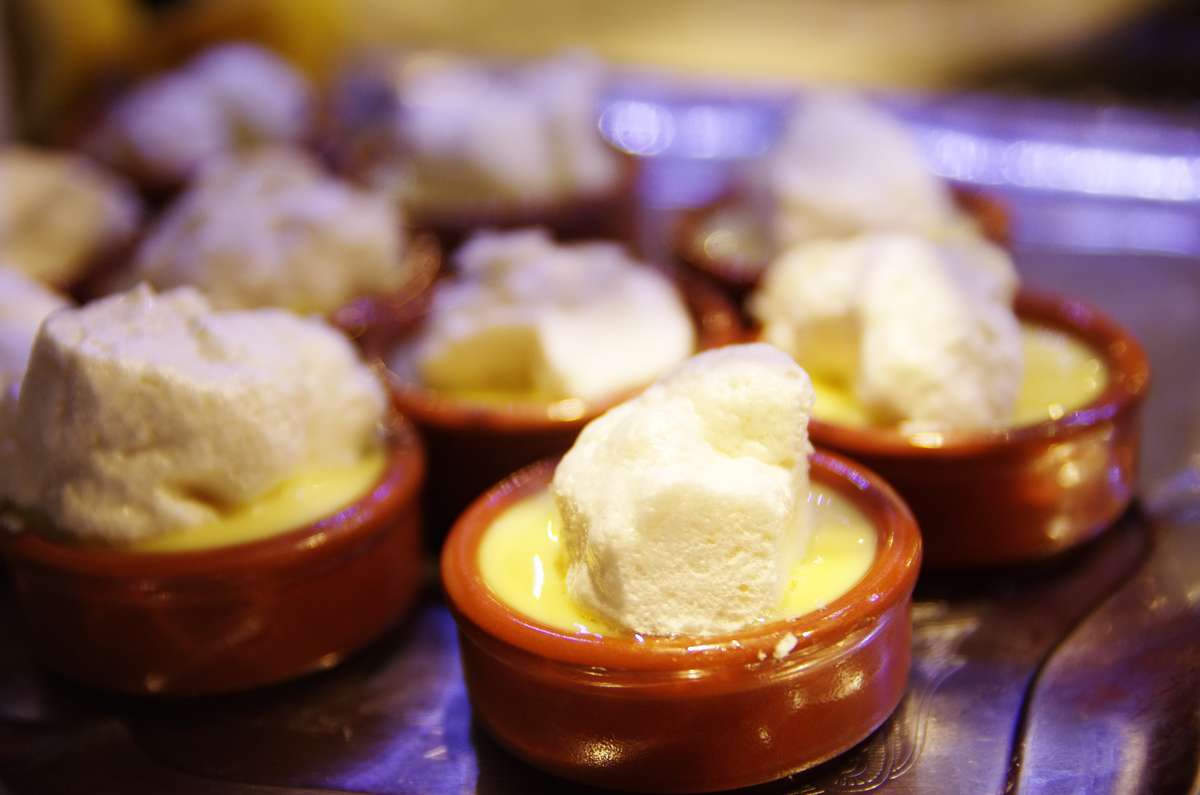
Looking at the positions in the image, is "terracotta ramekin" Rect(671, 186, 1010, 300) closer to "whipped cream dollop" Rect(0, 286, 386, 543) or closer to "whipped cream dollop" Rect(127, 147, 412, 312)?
"whipped cream dollop" Rect(127, 147, 412, 312)

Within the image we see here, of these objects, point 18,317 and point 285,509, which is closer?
point 285,509

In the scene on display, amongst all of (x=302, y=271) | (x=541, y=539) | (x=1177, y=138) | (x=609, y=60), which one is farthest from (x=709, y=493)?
(x=609, y=60)

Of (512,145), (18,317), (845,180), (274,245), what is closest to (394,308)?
(274,245)

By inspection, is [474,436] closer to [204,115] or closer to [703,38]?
[204,115]

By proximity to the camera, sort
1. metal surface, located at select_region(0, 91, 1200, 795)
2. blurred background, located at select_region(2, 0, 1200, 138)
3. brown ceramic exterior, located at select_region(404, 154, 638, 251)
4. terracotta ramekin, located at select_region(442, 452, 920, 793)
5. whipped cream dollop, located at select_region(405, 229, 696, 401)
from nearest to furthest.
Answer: terracotta ramekin, located at select_region(442, 452, 920, 793), metal surface, located at select_region(0, 91, 1200, 795), whipped cream dollop, located at select_region(405, 229, 696, 401), brown ceramic exterior, located at select_region(404, 154, 638, 251), blurred background, located at select_region(2, 0, 1200, 138)

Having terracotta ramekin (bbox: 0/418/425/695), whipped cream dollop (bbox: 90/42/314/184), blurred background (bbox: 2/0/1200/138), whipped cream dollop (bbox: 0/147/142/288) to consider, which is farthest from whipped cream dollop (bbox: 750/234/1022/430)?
blurred background (bbox: 2/0/1200/138)

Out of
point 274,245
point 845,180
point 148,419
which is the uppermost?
point 845,180

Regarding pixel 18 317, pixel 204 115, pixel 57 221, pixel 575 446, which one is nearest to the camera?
pixel 575 446
